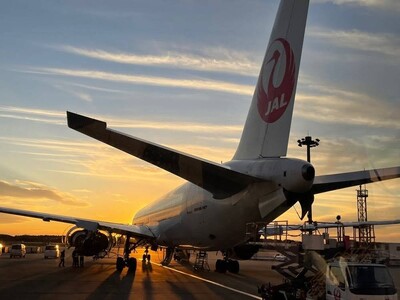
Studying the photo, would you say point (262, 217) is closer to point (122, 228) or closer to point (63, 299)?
point (63, 299)

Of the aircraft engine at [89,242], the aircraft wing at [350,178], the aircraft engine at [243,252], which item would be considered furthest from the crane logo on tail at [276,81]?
the aircraft engine at [89,242]

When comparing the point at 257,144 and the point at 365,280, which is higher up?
the point at 257,144

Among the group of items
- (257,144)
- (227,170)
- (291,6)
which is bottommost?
(227,170)

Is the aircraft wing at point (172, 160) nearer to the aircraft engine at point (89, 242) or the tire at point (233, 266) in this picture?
the tire at point (233, 266)

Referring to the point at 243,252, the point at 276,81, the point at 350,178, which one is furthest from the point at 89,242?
the point at 350,178

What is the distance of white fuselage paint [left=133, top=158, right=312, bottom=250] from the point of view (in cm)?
1410

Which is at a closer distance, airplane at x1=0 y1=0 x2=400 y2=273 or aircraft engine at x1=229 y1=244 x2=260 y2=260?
airplane at x1=0 y1=0 x2=400 y2=273

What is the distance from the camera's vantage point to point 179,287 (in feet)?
63.8

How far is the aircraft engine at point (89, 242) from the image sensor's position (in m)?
28.1

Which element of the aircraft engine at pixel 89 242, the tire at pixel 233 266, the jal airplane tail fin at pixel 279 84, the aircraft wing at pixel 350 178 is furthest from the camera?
the tire at pixel 233 266

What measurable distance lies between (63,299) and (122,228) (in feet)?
45.0

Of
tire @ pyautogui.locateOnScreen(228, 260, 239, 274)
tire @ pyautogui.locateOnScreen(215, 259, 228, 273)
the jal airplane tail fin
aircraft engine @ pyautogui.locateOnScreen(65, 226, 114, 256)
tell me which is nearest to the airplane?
the jal airplane tail fin

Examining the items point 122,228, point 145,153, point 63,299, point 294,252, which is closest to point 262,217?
point 294,252

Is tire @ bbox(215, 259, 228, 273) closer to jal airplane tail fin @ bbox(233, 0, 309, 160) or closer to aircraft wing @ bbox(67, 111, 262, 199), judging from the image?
aircraft wing @ bbox(67, 111, 262, 199)
